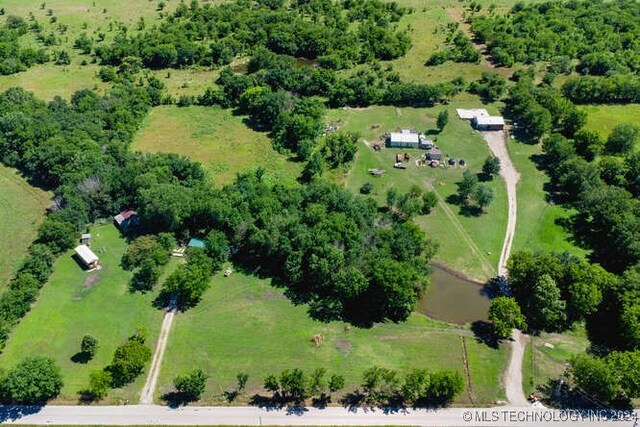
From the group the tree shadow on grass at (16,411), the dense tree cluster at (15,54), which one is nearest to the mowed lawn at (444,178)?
the tree shadow on grass at (16,411)

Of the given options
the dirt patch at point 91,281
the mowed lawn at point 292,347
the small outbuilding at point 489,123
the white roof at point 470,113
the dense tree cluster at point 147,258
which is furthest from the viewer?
the white roof at point 470,113

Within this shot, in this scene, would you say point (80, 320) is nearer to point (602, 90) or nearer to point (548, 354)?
point (548, 354)

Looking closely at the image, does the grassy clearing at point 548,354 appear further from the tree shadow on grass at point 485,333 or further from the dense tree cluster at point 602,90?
the dense tree cluster at point 602,90

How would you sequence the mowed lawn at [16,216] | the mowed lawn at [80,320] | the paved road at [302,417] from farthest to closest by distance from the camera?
the mowed lawn at [16,216] < the mowed lawn at [80,320] < the paved road at [302,417]

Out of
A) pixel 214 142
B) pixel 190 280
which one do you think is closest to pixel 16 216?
pixel 214 142

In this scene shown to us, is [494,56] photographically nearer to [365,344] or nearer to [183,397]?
[365,344]

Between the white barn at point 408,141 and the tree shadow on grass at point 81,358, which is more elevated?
the white barn at point 408,141

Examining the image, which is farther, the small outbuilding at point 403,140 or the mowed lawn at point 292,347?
the small outbuilding at point 403,140
